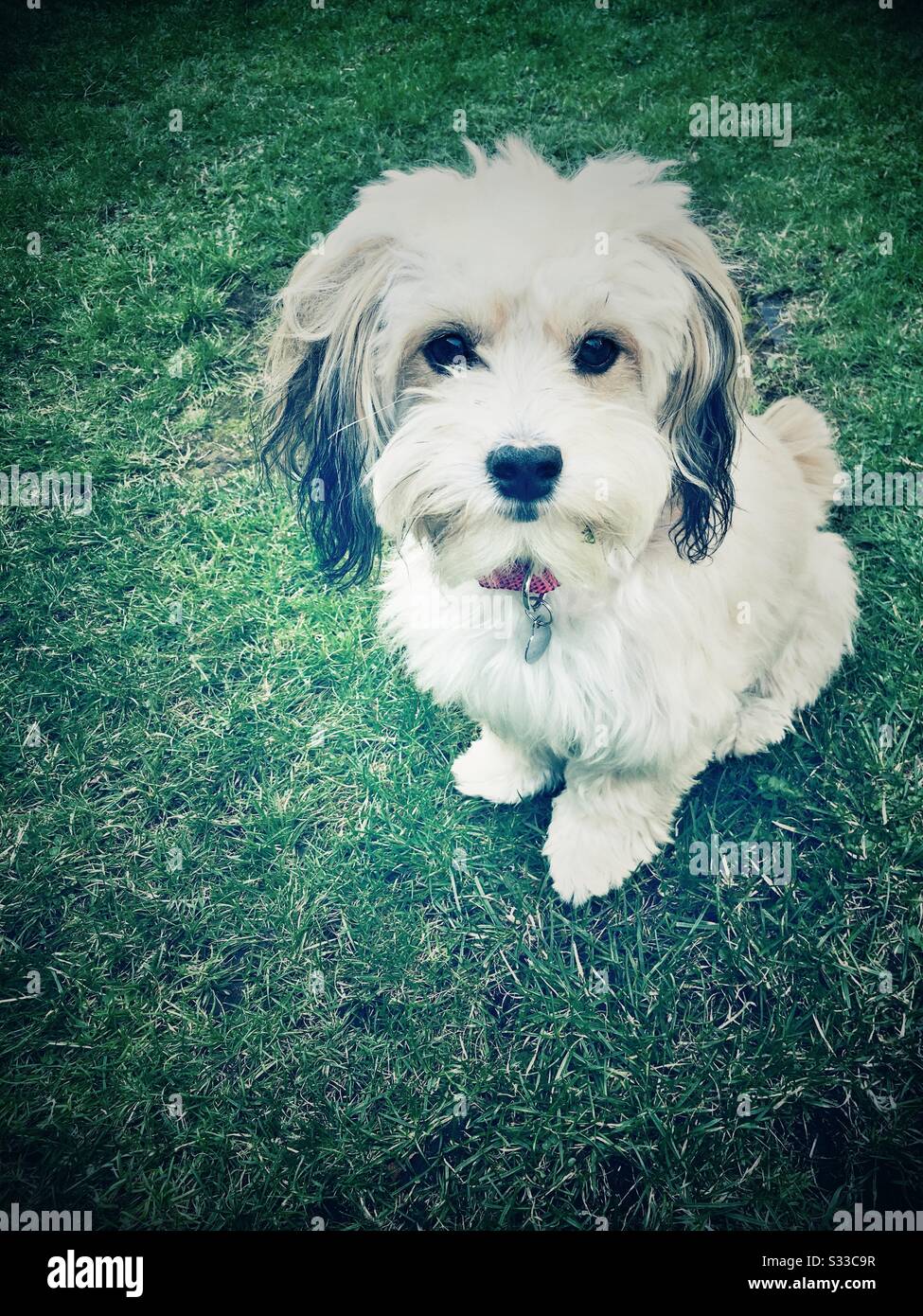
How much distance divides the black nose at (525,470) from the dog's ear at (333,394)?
417mm

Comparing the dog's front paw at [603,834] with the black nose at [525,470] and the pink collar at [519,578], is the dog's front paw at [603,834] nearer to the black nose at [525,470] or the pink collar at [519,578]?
the pink collar at [519,578]

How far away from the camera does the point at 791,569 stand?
7.34 feet

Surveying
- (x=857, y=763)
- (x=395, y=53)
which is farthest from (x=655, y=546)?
(x=395, y=53)

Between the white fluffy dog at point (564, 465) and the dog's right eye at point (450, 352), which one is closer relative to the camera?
the white fluffy dog at point (564, 465)

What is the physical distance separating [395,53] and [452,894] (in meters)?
5.10

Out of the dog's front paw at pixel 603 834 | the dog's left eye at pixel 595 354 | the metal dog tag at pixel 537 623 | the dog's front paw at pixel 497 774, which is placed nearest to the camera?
the dog's left eye at pixel 595 354

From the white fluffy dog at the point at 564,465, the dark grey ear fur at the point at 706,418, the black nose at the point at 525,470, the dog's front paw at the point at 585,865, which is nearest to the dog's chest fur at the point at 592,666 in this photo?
the white fluffy dog at the point at 564,465

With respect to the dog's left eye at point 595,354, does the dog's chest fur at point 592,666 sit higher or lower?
lower

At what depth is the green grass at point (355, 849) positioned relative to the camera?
2176 mm

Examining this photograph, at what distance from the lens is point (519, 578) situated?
1.91 meters

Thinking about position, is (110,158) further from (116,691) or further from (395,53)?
(116,691)

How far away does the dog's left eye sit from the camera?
1.67 m

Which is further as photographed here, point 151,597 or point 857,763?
point 151,597

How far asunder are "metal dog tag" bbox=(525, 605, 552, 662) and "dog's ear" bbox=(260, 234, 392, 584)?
0.48 meters
